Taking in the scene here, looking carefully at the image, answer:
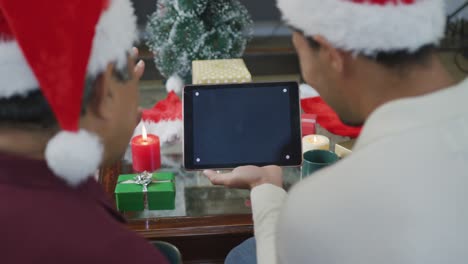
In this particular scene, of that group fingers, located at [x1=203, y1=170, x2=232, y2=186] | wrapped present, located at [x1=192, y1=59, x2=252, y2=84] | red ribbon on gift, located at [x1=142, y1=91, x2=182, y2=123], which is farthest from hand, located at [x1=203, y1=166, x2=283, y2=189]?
red ribbon on gift, located at [x1=142, y1=91, x2=182, y2=123]

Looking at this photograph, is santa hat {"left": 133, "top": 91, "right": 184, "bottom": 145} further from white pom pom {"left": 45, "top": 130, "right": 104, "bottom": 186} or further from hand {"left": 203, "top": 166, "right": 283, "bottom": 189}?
white pom pom {"left": 45, "top": 130, "right": 104, "bottom": 186}

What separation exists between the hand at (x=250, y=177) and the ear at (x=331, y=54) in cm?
38

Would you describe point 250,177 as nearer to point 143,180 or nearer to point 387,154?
point 143,180

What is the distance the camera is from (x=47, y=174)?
0.70m

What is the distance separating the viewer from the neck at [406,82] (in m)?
0.79

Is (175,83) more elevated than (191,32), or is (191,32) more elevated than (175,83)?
(191,32)

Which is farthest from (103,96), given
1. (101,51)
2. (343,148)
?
(343,148)

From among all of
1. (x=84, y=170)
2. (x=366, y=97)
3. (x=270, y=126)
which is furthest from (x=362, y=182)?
(x=270, y=126)

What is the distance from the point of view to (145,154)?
1361mm

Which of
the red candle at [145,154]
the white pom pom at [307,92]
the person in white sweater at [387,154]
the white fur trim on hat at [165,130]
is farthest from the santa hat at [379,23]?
the white pom pom at [307,92]

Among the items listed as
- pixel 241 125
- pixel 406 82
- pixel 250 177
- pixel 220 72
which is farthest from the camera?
pixel 220 72

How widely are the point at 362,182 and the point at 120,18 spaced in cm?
39

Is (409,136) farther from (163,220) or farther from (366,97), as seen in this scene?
(163,220)

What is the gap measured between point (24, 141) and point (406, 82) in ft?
1.72
